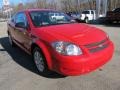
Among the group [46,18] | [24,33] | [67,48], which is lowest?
[67,48]

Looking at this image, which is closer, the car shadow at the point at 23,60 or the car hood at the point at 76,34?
the car hood at the point at 76,34

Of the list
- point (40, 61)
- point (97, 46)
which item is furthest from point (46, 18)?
point (97, 46)

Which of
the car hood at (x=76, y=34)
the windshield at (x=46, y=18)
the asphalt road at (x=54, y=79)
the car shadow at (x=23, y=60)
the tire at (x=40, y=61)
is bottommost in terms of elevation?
the asphalt road at (x=54, y=79)

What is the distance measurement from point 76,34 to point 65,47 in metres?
0.53

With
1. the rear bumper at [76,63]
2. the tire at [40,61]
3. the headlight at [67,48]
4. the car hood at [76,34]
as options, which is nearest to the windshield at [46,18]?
the car hood at [76,34]

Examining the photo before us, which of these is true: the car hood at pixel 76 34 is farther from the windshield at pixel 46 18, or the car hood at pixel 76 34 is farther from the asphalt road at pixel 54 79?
the asphalt road at pixel 54 79

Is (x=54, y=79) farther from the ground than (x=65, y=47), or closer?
closer

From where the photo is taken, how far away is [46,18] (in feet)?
→ 20.1

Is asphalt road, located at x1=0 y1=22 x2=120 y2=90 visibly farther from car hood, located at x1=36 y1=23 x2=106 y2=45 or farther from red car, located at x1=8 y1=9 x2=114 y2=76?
car hood, located at x1=36 y1=23 x2=106 y2=45

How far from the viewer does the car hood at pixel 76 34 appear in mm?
4680

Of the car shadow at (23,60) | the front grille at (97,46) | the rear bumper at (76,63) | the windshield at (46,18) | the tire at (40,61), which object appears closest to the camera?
the rear bumper at (76,63)

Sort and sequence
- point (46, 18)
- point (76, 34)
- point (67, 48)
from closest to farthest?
point (67, 48) → point (76, 34) → point (46, 18)

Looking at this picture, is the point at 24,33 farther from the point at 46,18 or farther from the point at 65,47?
the point at 65,47

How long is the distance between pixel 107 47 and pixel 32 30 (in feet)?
6.44
